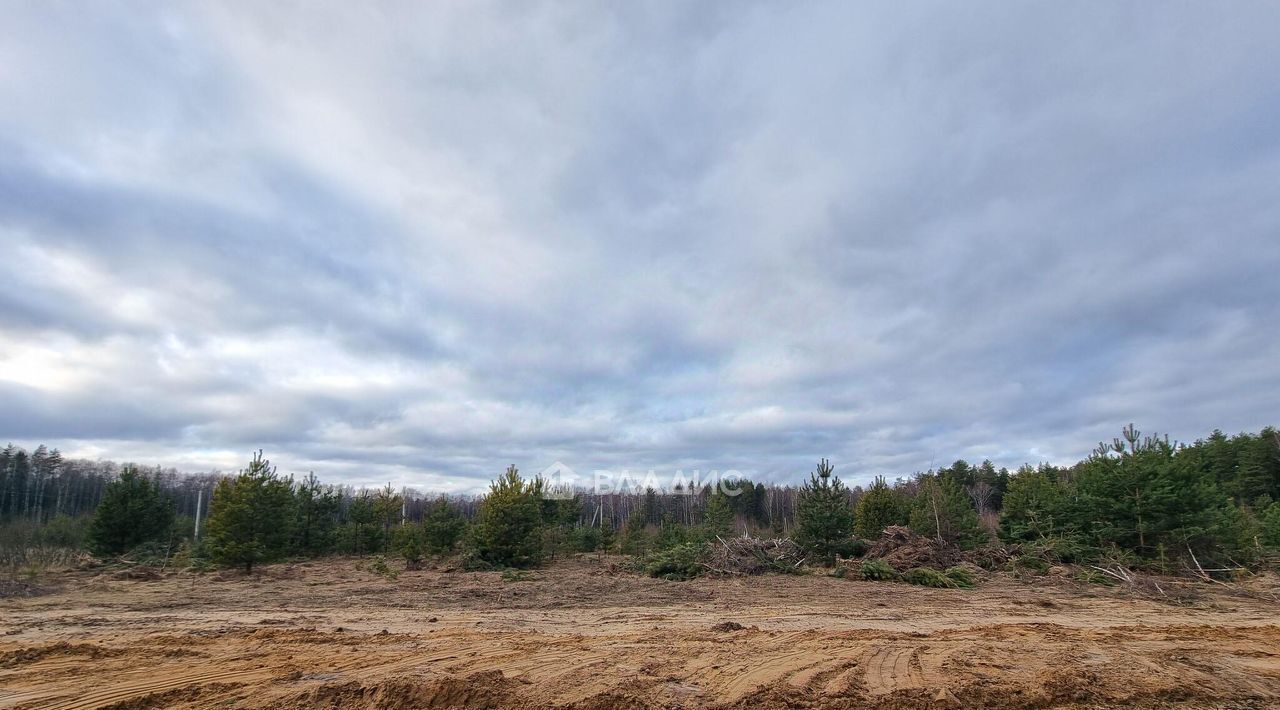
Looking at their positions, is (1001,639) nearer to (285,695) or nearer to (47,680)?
(285,695)

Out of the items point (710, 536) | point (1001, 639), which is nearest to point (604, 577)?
point (710, 536)

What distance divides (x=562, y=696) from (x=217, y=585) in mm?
17638

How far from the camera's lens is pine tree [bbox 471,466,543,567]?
2412cm

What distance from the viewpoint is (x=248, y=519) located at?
22.9 meters

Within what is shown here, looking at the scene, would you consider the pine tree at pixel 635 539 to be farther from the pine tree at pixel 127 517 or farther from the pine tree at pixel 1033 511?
the pine tree at pixel 127 517

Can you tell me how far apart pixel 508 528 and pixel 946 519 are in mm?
18706

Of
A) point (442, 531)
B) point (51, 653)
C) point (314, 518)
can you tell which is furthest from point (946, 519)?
point (314, 518)

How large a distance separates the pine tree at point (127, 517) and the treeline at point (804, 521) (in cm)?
6

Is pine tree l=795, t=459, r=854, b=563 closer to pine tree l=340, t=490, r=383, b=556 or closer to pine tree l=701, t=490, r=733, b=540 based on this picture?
pine tree l=701, t=490, r=733, b=540

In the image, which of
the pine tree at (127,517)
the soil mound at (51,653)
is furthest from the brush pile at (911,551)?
the pine tree at (127,517)

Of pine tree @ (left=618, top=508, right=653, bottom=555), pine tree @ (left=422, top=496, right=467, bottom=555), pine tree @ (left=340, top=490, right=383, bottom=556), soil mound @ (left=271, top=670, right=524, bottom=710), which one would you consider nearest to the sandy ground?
soil mound @ (left=271, top=670, right=524, bottom=710)

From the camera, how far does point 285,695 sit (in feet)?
21.2

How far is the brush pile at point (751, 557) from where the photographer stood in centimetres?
2128

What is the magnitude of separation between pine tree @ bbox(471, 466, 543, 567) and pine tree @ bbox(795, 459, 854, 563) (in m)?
11.1
